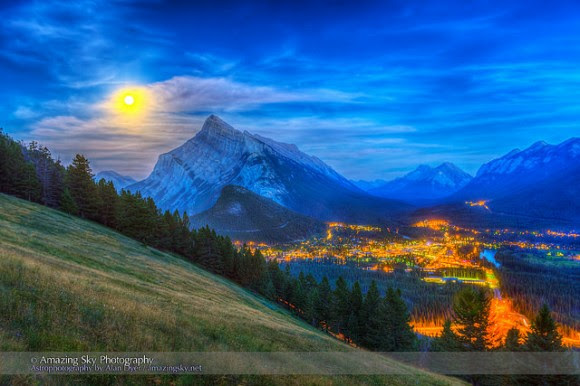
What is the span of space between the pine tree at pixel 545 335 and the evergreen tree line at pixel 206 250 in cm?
1925

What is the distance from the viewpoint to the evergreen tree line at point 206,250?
192ft

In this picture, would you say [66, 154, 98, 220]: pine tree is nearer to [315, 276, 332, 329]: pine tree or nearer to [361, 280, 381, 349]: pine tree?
[315, 276, 332, 329]: pine tree

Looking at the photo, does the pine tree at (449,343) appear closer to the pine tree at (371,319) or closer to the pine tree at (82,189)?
the pine tree at (371,319)

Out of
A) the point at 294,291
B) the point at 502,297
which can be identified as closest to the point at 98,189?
the point at 294,291

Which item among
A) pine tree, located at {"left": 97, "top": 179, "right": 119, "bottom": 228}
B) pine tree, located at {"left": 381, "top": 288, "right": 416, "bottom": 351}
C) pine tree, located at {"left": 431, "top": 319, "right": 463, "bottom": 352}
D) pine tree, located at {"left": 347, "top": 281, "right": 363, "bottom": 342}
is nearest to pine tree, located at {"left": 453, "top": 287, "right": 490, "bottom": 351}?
pine tree, located at {"left": 431, "top": 319, "right": 463, "bottom": 352}

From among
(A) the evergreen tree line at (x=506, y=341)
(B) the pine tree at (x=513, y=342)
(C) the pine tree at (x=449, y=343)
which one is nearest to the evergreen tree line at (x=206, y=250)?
(C) the pine tree at (x=449, y=343)

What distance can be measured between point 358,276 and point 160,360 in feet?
600

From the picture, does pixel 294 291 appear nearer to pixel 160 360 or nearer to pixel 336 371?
pixel 336 371

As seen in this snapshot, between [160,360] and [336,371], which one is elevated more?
[160,360]

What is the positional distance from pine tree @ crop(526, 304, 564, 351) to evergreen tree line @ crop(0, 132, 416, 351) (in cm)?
1925

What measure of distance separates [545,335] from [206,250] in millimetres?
70090

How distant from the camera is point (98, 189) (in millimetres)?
77188

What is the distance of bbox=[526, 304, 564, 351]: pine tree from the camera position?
4050 cm

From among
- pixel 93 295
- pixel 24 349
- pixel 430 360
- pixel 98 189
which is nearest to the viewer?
pixel 24 349
